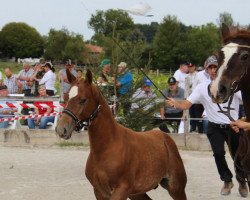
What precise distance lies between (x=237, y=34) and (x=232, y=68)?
0.43 meters

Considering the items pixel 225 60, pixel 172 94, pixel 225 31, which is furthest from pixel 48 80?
pixel 225 60

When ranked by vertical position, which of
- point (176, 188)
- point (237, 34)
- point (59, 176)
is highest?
point (237, 34)

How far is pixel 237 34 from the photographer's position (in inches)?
195

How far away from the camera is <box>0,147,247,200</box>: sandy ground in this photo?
8.57 meters

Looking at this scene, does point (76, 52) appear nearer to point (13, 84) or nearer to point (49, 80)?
point (49, 80)

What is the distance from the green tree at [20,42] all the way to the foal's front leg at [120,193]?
106947 millimetres

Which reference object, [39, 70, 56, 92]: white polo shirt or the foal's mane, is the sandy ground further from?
the foal's mane

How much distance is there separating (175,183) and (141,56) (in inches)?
188

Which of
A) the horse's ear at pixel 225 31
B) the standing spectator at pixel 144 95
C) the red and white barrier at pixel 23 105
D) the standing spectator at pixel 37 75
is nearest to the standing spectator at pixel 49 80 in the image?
the standing spectator at pixel 37 75

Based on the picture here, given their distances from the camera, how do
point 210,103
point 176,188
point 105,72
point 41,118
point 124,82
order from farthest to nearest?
point 41,118 < point 124,82 < point 105,72 < point 210,103 < point 176,188

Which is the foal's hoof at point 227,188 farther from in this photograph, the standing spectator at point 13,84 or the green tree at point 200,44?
the green tree at point 200,44

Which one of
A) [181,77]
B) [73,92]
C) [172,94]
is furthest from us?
[181,77]

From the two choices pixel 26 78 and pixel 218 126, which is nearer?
pixel 218 126

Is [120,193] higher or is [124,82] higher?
[124,82]
